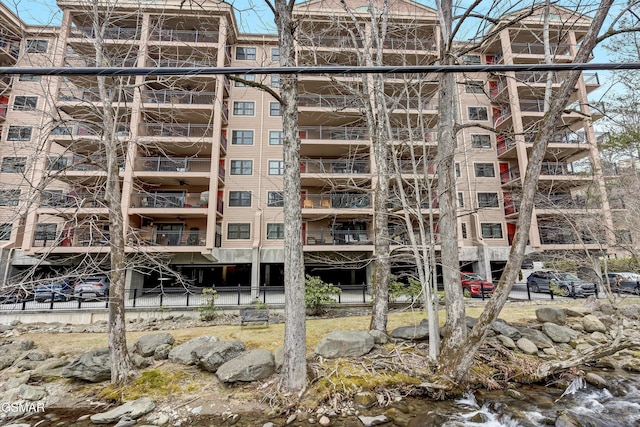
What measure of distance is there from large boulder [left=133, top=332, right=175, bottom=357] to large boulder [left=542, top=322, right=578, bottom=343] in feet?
36.1

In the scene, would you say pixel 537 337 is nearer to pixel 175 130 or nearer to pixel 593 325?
pixel 593 325

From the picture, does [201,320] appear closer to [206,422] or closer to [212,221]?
[212,221]

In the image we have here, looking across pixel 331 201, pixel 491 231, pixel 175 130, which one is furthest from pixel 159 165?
pixel 491 231

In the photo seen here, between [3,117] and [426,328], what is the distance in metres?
30.2

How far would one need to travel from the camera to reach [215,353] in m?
6.83

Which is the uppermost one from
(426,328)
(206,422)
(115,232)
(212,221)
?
(212,221)

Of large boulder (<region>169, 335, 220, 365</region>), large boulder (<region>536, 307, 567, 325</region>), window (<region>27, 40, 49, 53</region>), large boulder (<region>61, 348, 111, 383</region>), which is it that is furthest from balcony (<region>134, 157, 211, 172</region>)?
large boulder (<region>536, 307, 567, 325</region>)

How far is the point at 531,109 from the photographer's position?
2270 centimetres

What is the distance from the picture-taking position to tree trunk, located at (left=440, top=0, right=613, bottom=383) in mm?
5832

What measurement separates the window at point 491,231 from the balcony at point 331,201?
9915 millimetres

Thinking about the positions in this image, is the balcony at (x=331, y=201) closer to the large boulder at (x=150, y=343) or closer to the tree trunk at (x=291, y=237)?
the large boulder at (x=150, y=343)

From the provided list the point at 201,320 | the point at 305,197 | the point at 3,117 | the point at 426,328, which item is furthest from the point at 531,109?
the point at 3,117

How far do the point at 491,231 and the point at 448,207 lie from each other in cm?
1860

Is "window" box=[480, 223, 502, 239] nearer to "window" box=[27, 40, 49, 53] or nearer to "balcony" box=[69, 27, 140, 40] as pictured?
"balcony" box=[69, 27, 140, 40]
